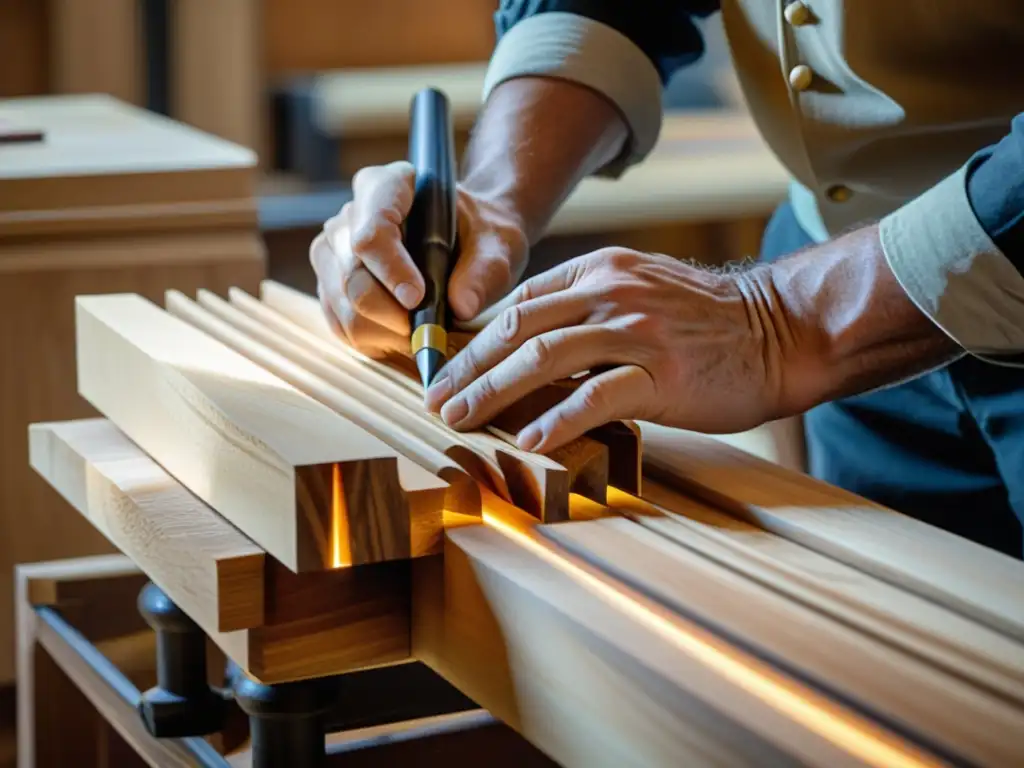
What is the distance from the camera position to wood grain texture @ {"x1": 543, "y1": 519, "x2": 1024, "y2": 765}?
1.99 feet

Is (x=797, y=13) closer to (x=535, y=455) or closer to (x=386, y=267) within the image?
(x=386, y=267)

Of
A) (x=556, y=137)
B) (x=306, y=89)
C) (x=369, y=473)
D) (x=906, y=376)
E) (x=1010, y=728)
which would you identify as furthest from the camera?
(x=306, y=89)

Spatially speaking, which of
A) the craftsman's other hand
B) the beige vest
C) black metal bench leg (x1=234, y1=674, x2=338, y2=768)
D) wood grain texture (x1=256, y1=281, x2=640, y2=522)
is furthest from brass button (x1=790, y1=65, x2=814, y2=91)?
black metal bench leg (x1=234, y1=674, x2=338, y2=768)

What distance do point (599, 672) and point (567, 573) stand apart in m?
0.09

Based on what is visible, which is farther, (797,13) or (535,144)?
(535,144)

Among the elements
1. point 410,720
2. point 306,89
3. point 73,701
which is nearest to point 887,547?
point 410,720

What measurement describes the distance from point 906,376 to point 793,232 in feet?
1.87

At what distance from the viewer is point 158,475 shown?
1.07 metres

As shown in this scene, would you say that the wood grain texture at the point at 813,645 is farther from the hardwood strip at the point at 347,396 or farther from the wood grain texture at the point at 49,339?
the wood grain texture at the point at 49,339

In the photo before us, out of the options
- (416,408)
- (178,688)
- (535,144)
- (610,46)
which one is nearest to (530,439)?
(416,408)

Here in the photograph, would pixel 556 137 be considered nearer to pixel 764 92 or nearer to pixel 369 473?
pixel 764 92

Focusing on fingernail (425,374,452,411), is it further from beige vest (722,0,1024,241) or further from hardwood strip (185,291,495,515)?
beige vest (722,0,1024,241)

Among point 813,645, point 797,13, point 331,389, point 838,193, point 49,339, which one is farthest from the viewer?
point 49,339

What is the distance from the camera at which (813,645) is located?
0.69 meters
